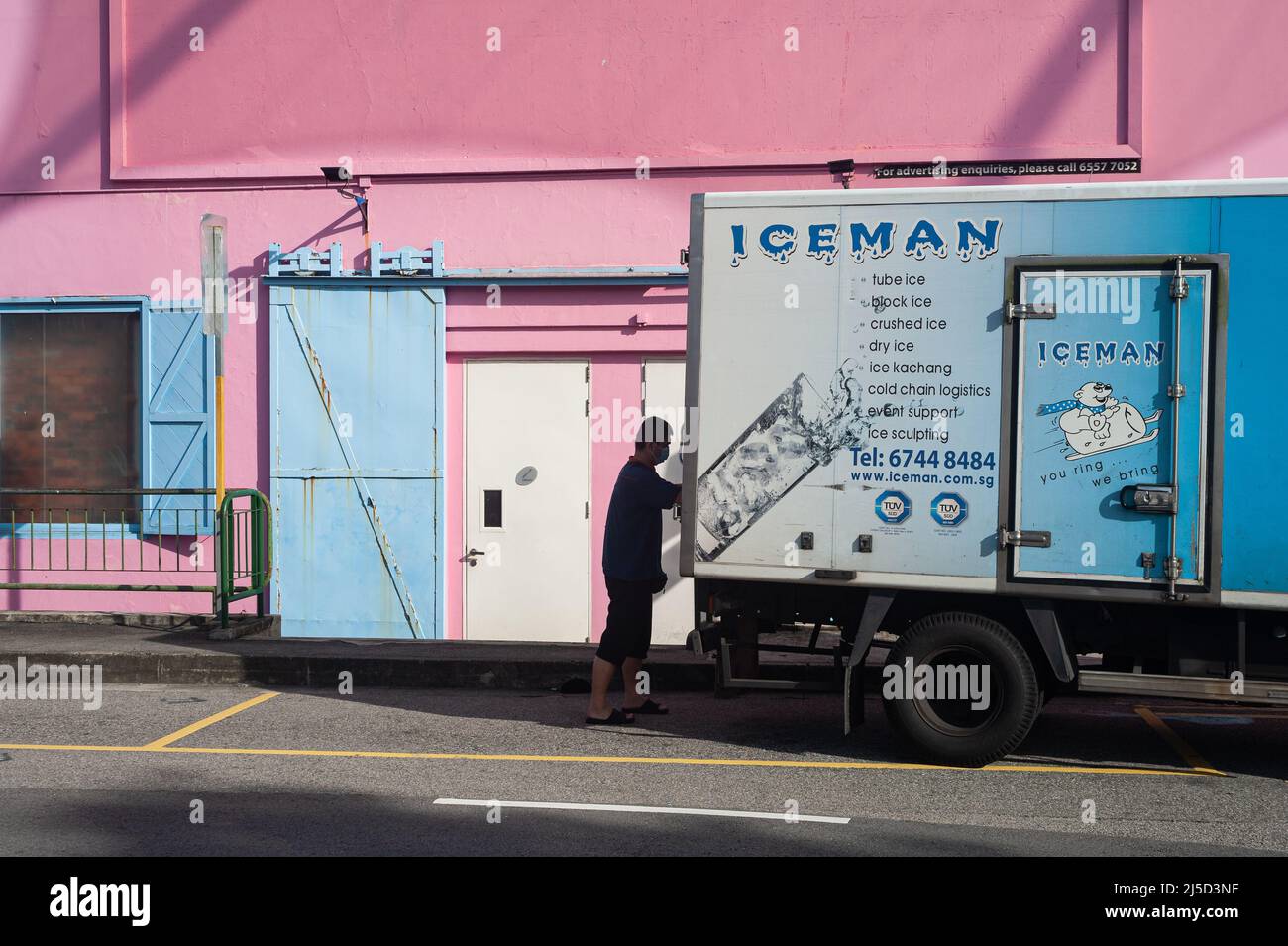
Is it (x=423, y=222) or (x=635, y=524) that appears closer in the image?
(x=635, y=524)

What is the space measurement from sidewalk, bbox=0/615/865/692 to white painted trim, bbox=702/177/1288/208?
3904 millimetres

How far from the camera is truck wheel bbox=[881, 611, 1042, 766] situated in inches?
295


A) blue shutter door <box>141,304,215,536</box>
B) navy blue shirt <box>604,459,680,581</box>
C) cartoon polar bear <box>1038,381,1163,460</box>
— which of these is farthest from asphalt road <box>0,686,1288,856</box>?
blue shutter door <box>141,304,215,536</box>

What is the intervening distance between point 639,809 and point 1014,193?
13.0 feet

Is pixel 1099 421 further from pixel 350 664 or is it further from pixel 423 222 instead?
pixel 423 222

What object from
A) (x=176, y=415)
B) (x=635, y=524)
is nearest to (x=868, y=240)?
(x=635, y=524)

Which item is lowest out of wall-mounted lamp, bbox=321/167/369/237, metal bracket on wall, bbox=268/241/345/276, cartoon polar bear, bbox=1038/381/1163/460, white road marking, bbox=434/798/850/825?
white road marking, bbox=434/798/850/825

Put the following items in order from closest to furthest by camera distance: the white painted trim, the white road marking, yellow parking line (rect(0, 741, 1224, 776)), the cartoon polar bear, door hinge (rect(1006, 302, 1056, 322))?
the white road marking, the white painted trim, the cartoon polar bear, door hinge (rect(1006, 302, 1056, 322)), yellow parking line (rect(0, 741, 1224, 776))

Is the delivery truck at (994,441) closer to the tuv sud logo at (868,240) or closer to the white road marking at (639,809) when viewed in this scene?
the tuv sud logo at (868,240)

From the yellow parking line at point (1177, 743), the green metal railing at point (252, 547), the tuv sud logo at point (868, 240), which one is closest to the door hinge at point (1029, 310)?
the tuv sud logo at point (868, 240)

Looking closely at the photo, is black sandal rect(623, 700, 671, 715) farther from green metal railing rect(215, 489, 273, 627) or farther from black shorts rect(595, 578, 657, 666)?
green metal railing rect(215, 489, 273, 627)

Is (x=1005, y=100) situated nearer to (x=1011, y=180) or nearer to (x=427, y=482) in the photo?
(x=1011, y=180)

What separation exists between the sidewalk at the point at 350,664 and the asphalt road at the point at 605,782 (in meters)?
0.45

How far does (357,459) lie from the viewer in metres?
12.7
